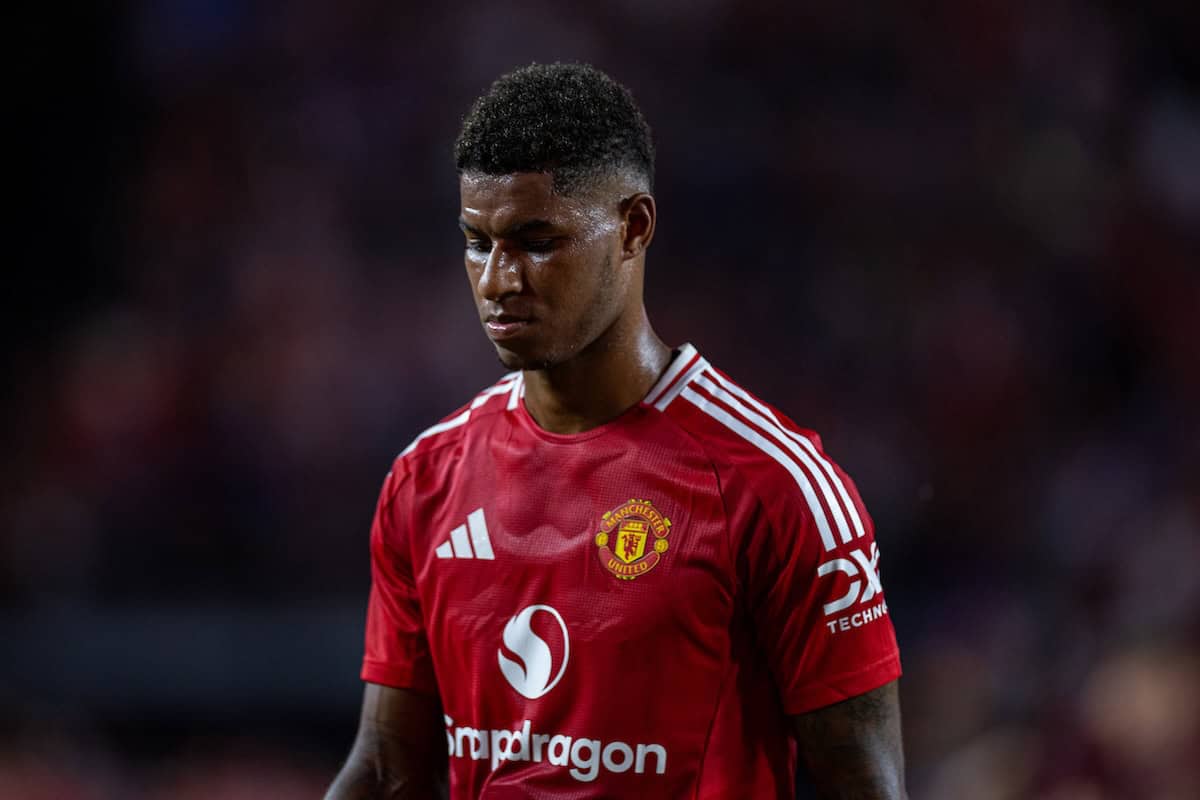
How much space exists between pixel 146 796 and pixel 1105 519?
4.23 meters

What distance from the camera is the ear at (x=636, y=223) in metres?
2.40

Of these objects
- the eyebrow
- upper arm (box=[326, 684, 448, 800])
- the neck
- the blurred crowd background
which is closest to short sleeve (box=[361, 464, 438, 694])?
upper arm (box=[326, 684, 448, 800])

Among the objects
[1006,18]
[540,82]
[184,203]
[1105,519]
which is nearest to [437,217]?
[184,203]

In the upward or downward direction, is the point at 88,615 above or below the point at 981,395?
below

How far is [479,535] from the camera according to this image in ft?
8.21

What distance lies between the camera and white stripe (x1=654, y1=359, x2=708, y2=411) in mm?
2463

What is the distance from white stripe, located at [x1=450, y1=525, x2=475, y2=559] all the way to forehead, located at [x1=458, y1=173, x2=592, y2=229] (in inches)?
22.1

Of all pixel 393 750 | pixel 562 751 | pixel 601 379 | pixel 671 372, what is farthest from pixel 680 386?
pixel 393 750

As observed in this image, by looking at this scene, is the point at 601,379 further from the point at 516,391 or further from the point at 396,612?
the point at 396,612

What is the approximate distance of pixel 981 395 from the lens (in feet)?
20.5

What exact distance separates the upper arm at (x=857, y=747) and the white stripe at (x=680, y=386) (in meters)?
0.57

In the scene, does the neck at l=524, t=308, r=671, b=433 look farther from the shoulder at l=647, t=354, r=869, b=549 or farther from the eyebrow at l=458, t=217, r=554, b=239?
the eyebrow at l=458, t=217, r=554, b=239

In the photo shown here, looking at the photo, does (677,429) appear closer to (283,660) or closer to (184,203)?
(283,660)

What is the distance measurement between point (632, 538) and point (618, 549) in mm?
30
